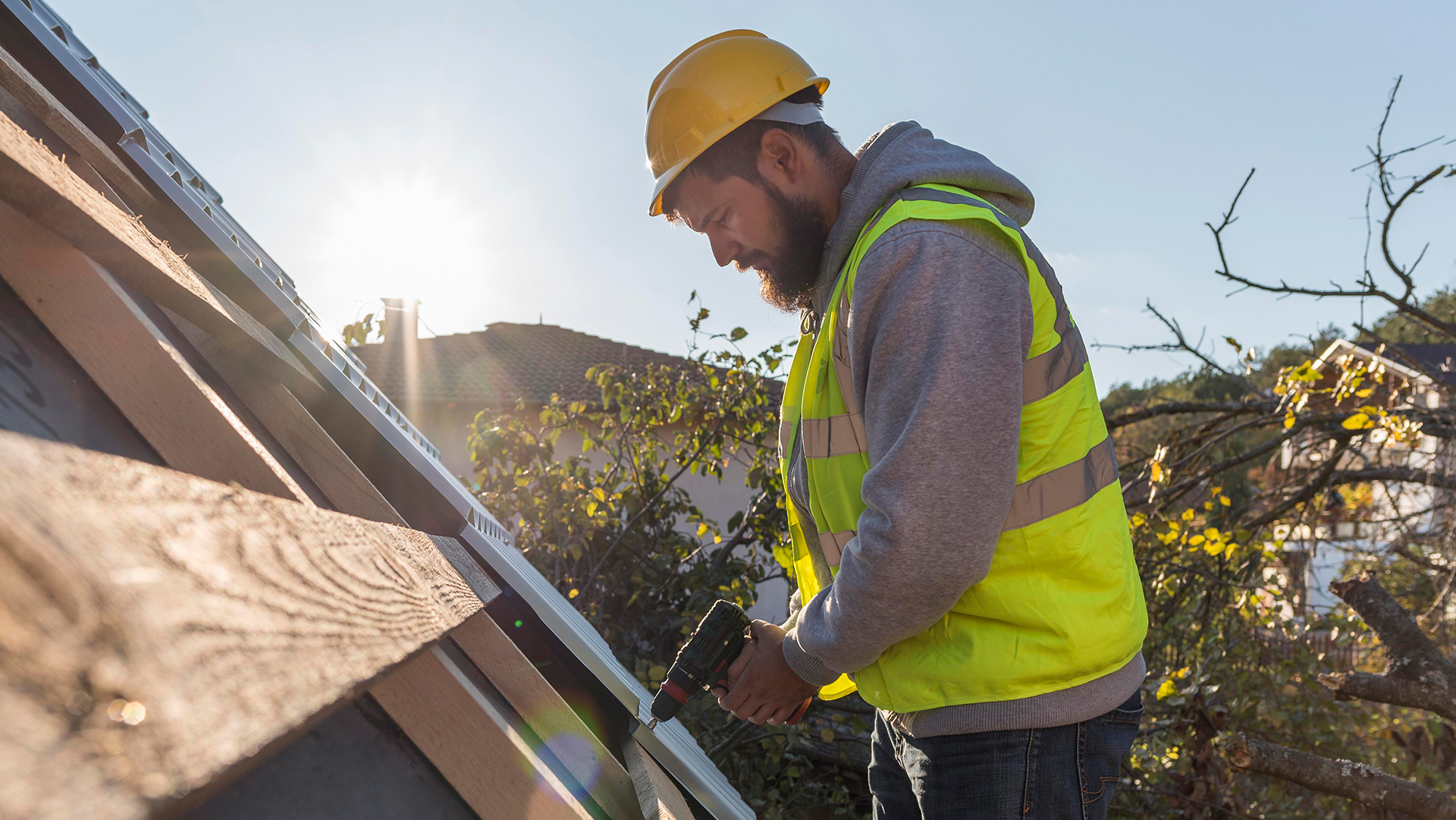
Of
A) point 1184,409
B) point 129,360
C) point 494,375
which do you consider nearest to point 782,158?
point 129,360

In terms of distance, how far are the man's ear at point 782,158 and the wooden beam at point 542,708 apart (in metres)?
1.16

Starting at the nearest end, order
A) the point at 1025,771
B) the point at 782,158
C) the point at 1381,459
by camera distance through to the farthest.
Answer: the point at 1025,771, the point at 782,158, the point at 1381,459

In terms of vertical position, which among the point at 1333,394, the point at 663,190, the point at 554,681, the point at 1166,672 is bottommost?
the point at 554,681

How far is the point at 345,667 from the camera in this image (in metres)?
0.51

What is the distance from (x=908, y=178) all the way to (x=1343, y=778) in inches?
146

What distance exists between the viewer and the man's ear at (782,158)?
191 cm

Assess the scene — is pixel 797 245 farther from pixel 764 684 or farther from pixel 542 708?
pixel 542 708

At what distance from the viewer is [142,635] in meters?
0.36

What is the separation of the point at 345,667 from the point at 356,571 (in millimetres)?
141

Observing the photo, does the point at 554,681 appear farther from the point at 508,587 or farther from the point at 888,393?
the point at 888,393

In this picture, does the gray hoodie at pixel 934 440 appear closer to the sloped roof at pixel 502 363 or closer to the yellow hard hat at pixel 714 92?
the yellow hard hat at pixel 714 92

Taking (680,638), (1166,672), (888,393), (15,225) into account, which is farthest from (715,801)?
(1166,672)

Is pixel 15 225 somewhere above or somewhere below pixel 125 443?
above

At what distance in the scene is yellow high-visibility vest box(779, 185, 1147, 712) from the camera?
1.45 m
